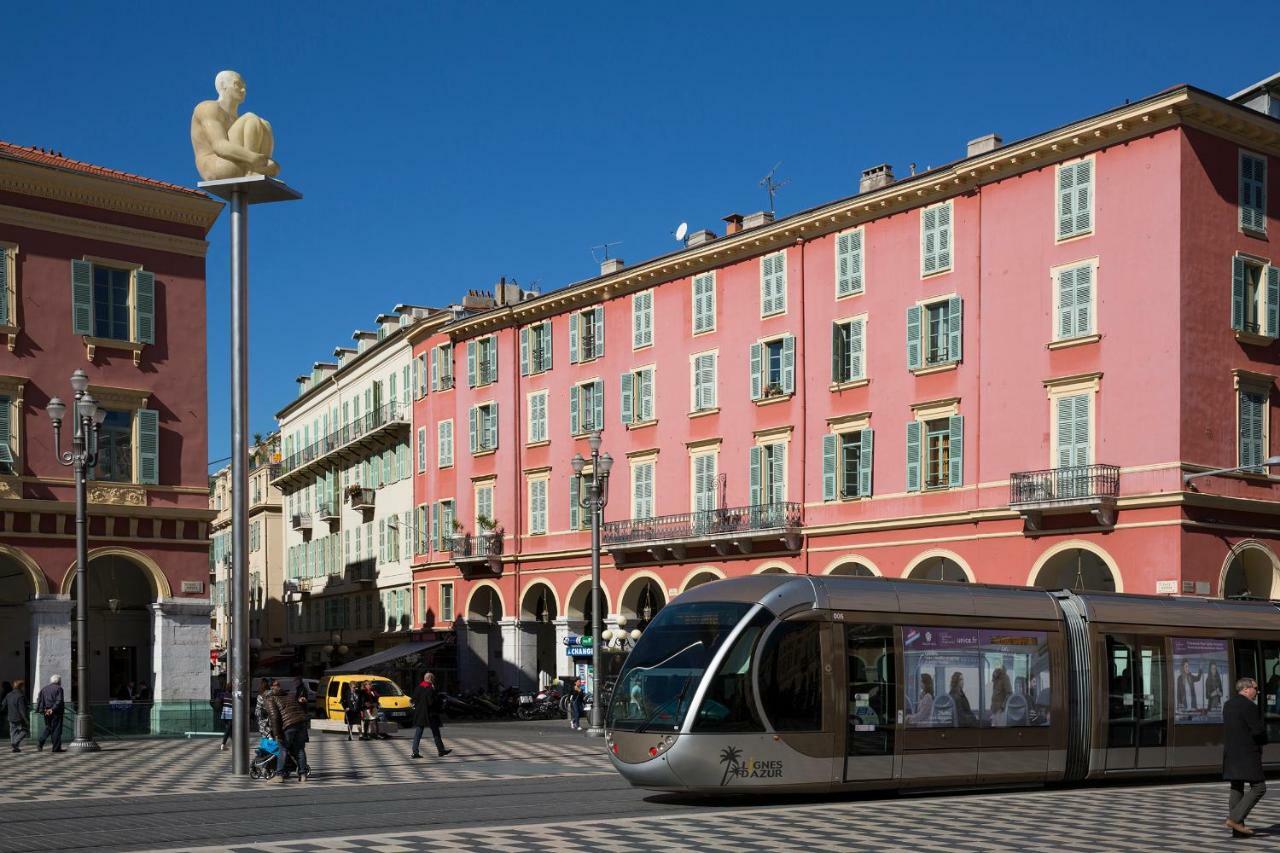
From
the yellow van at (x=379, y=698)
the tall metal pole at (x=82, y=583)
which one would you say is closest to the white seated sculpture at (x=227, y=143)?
the tall metal pole at (x=82, y=583)

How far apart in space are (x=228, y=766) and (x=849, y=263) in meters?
22.4

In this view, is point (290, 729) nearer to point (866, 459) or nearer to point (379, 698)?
point (379, 698)

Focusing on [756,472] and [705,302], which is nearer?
[756,472]

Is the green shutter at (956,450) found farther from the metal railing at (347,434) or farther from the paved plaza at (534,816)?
the metal railing at (347,434)

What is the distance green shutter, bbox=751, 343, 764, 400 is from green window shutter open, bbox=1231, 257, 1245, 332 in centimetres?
1360

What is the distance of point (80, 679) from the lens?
30.0 meters

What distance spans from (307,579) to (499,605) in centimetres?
2137

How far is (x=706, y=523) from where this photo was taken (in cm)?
4697

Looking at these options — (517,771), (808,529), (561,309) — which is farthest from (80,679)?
(561,309)

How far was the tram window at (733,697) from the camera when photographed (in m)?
18.9

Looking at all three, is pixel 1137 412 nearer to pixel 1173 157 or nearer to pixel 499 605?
pixel 1173 157

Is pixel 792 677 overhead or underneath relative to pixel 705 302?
underneath

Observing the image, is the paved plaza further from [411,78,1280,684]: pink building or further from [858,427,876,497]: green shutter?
[858,427,876,497]: green shutter

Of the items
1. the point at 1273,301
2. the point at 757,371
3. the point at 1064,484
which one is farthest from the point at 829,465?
the point at 1273,301
